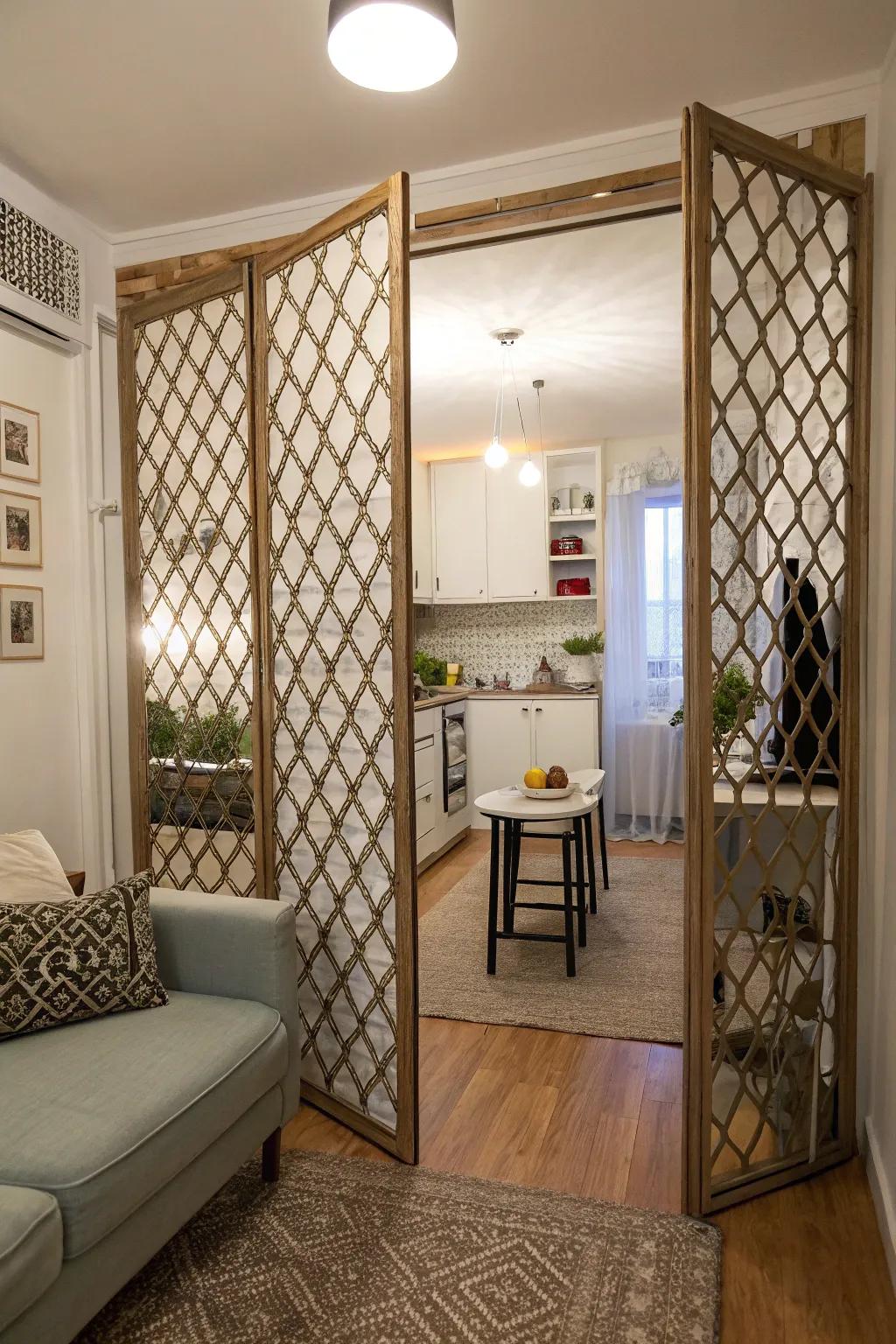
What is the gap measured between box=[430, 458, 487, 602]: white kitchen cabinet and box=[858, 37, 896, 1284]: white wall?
434 centimetres

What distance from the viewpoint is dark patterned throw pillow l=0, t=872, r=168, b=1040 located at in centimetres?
189

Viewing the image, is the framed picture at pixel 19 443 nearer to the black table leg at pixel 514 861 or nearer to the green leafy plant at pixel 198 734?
the green leafy plant at pixel 198 734

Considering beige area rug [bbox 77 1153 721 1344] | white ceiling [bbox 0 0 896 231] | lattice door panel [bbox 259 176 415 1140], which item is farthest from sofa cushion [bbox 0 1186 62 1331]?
white ceiling [bbox 0 0 896 231]

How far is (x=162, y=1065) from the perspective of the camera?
5.90ft

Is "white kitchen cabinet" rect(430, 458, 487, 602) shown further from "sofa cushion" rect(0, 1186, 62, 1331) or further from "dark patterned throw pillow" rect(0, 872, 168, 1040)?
"sofa cushion" rect(0, 1186, 62, 1331)

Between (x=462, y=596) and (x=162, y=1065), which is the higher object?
(x=462, y=596)

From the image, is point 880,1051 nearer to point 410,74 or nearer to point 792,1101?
point 792,1101

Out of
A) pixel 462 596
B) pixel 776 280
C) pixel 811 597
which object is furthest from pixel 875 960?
pixel 462 596

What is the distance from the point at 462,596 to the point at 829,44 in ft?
15.0

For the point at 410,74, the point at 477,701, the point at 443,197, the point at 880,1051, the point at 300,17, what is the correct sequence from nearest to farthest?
the point at 410,74, the point at 300,17, the point at 880,1051, the point at 443,197, the point at 477,701

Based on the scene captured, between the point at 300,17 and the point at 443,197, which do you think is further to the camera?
the point at 443,197

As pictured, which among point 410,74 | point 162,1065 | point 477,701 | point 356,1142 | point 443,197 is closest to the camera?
point 410,74

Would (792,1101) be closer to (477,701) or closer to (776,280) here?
(776,280)

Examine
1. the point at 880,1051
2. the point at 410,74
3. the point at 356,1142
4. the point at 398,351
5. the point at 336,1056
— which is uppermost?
the point at 410,74
